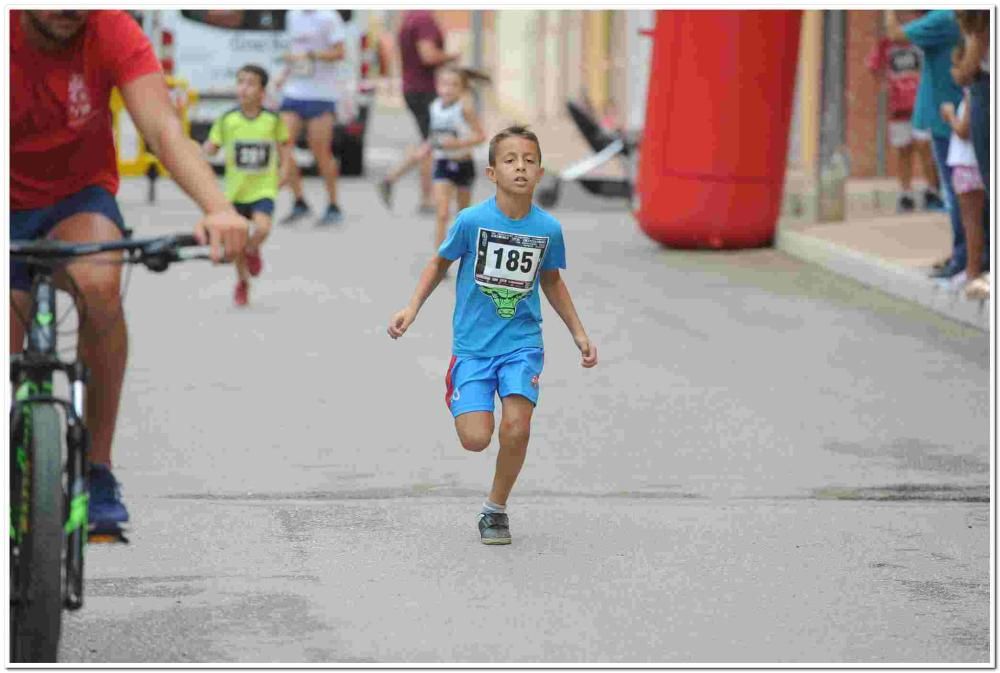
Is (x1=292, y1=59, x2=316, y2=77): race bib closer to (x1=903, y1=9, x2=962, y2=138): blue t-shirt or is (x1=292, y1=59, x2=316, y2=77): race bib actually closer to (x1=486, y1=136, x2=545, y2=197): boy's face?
(x1=903, y1=9, x2=962, y2=138): blue t-shirt

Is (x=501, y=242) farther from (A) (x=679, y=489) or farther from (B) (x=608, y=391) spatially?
(B) (x=608, y=391)

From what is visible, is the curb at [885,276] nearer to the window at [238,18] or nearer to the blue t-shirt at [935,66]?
the blue t-shirt at [935,66]

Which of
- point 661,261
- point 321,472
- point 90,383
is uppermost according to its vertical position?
point 90,383

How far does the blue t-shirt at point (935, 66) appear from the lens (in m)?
12.6

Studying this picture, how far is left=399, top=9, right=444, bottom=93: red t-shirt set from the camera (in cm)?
2053

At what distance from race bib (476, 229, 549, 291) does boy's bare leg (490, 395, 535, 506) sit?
357 mm

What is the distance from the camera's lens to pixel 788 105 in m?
16.1

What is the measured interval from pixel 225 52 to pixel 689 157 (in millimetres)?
8068

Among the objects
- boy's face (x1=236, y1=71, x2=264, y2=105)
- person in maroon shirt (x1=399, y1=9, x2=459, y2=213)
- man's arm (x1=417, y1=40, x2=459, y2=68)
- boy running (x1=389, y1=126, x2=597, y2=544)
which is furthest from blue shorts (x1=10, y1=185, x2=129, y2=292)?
man's arm (x1=417, y1=40, x2=459, y2=68)

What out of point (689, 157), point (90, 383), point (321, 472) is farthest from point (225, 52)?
point (90, 383)

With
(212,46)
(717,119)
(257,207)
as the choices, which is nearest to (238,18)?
(212,46)

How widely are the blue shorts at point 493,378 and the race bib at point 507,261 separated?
231mm

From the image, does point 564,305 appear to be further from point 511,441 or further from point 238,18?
point 238,18

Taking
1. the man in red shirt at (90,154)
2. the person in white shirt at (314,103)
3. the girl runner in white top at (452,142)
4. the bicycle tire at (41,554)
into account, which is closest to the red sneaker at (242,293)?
the girl runner in white top at (452,142)
